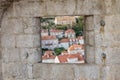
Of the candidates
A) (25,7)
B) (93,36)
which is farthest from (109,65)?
(25,7)

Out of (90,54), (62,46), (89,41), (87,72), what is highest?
(89,41)

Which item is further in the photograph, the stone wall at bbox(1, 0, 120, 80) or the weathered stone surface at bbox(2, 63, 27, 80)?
the weathered stone surface at bbox(2, 63, 27, 80)

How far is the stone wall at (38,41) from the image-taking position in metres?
4.28

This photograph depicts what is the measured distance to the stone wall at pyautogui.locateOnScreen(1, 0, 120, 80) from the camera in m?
4.28

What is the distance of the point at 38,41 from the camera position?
4547mm

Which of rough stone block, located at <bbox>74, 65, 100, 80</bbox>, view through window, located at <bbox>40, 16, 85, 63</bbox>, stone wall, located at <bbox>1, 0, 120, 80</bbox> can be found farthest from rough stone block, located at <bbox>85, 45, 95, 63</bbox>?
view through window, located at <bbox>40, 16, 85, 63</bbox>

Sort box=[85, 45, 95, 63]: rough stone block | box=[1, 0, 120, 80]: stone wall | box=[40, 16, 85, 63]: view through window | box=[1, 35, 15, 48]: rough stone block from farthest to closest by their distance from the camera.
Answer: box=[40, 16, 85, 63]: view through window
box=[1, 35, 15, 48]: rough stone block
box=[85, 45, 95, 63]: rough stone block
box=[1, 0, 120, 80]: stone wall

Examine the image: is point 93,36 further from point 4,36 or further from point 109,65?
point 4,36

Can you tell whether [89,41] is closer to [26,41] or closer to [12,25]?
[26,41]

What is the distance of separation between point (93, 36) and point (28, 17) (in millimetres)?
976

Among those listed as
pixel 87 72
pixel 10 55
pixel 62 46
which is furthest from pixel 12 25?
pixel 62 46

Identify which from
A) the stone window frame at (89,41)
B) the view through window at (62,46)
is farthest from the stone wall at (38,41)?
the view through window at (62,46)

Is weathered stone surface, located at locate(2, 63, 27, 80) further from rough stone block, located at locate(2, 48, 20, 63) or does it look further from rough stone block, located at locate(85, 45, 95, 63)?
rough stone block, located at locate(85, 45, 95, 63)

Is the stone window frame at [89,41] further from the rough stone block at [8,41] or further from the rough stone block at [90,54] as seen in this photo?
the rough stone block at [8,41]
